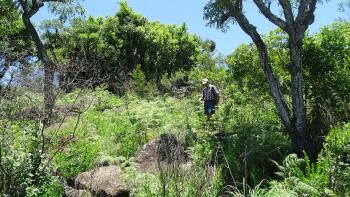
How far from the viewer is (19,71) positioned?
992 centimetres

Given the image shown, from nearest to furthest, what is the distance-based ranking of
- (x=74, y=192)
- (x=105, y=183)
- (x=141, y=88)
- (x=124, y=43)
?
(x=105, y=183)
(x=74, y=192)
(x=141, y=88)
(x=124, y=43)

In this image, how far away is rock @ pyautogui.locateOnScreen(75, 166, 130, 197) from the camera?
9.26 meters

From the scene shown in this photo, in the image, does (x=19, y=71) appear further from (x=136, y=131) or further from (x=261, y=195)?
(x=261, y=195)

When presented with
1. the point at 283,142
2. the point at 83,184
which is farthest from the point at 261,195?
the point at 83,184

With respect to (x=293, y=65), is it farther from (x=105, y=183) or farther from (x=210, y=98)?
(x=105, y=183)

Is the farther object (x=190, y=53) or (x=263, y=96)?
(x=190, y=53)

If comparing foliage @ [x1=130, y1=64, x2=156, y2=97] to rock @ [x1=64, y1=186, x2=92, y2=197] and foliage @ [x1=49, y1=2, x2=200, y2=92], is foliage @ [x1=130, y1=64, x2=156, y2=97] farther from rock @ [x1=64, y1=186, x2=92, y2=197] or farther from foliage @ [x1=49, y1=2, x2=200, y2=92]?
rock @ [x1=64, y1=186, x2=92, y2=197]

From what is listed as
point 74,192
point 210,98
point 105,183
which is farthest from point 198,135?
point 74,192

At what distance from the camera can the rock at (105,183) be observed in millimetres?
9258

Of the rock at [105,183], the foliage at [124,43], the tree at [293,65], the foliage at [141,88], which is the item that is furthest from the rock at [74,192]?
the foliage at [124,43]

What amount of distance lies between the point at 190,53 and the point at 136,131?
26.9 meters

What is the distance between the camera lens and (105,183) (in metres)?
9.57

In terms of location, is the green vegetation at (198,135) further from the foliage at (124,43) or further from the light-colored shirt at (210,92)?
the foliage at (124,43)

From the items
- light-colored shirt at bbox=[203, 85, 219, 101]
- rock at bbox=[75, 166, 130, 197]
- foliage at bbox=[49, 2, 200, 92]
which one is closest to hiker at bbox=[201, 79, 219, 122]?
light-colored shirt at bbox=[203, 85, 219, 101]
